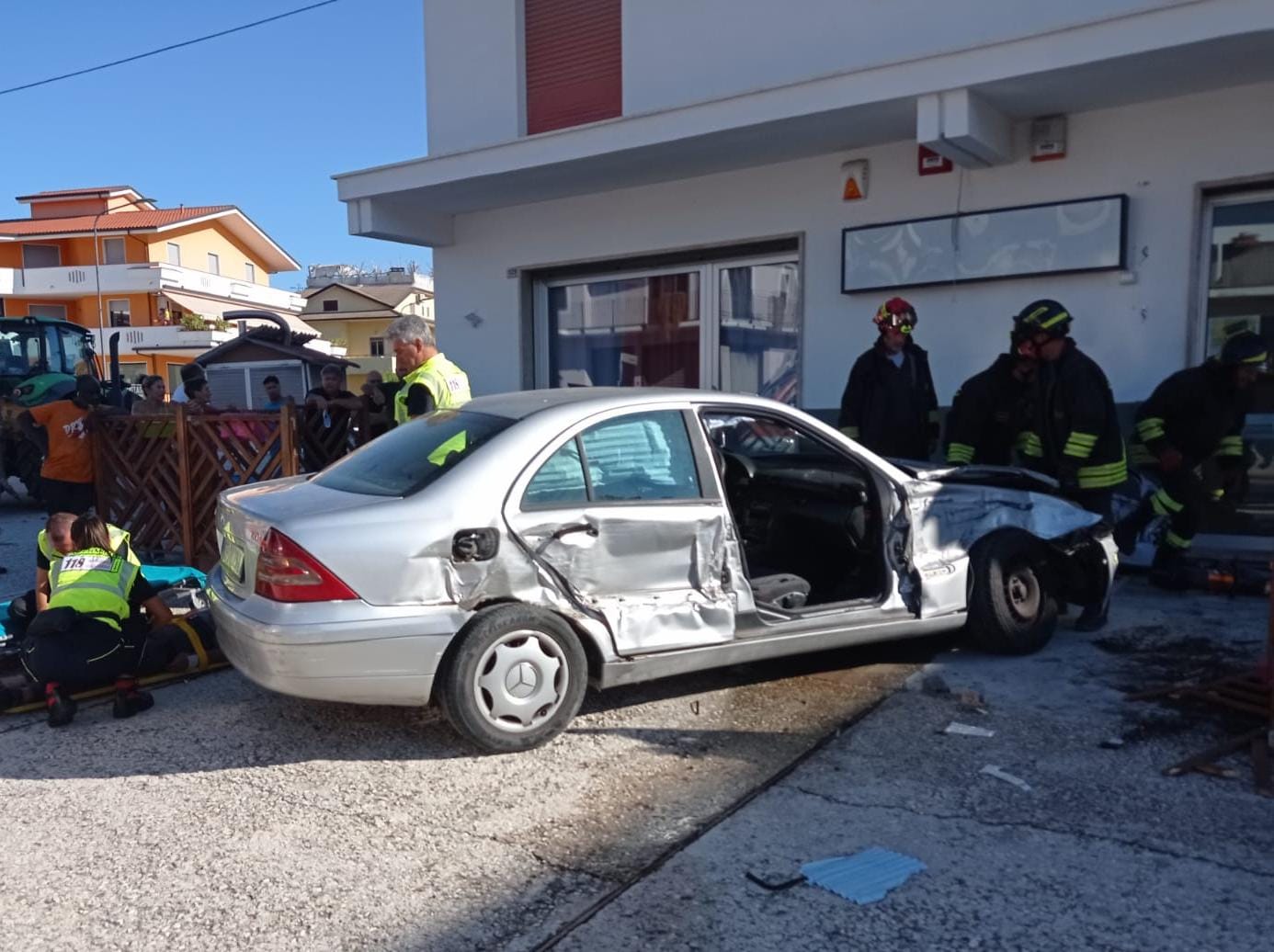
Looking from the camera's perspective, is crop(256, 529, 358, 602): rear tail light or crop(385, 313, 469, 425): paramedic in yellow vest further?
crop(385, 313, 469, 425): paramedic in yellow vest

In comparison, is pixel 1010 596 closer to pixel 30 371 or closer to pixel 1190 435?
pixel 1190 435

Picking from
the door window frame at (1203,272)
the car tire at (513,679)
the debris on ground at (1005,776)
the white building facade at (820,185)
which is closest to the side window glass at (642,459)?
the car tire at (513,679)

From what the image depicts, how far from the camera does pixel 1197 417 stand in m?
6.42

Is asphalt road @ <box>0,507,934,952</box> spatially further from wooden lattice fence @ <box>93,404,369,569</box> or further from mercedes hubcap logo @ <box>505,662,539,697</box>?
wooden lattice fence @ <box>93,404,369,569</box>

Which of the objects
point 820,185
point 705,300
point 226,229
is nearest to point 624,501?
point 820,185

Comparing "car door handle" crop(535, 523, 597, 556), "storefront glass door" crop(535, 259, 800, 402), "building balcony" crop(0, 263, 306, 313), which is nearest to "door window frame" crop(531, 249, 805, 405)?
"storefront glass door" crop(535, 259, 800, 402)

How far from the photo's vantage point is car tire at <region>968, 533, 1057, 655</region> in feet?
16.3

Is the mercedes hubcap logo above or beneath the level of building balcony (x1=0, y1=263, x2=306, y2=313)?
beneath

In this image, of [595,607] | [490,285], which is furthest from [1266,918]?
[490,285]

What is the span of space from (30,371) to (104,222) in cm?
2845

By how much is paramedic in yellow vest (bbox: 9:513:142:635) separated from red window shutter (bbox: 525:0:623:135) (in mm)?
6503

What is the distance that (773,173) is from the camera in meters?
8.72

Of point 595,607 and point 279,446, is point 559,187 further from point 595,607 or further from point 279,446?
point 595,607

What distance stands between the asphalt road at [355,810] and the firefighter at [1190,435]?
3002 mm
